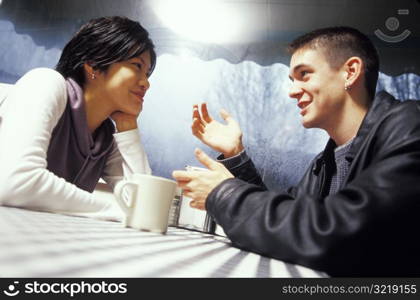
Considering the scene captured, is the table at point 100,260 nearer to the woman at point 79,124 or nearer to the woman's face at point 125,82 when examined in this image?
the woman at point 79,124

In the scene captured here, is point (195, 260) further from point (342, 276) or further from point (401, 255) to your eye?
point (401, 255)

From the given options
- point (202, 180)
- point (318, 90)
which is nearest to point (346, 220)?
point (202, 180)

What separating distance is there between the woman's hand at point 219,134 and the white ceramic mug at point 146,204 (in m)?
0.45

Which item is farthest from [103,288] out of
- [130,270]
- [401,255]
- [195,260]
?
[401,255]

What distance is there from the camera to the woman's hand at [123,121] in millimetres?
1288

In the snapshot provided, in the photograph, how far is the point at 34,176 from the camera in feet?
2.25

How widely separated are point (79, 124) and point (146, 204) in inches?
21.4

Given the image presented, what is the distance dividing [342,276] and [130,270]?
321 mm

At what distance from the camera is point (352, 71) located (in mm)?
1090

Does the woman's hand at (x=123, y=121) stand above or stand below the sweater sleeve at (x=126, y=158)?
above

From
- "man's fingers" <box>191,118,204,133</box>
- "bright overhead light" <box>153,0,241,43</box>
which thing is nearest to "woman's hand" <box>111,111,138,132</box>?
"man's fingers" <box>191,118,204,133</box>

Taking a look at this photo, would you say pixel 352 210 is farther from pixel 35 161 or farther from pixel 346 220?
pixel 35 161

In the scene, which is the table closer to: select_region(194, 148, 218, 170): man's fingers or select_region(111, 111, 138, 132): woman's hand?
select_region(194, 148, 218, 170): man's fingers

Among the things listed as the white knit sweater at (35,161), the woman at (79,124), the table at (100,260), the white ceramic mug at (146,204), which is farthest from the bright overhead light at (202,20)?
the table at (100,260)
